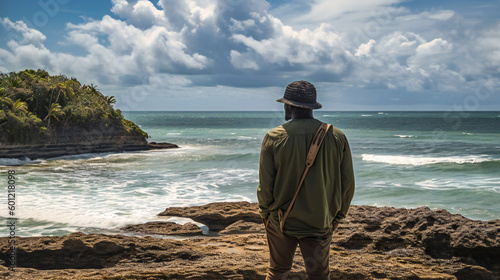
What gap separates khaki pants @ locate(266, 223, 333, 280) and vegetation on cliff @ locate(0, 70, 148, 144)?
27669 mm

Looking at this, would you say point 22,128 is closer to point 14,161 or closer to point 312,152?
point 14,161

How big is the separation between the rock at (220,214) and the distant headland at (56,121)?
21478 millimetres

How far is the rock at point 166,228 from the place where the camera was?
8.07 meters

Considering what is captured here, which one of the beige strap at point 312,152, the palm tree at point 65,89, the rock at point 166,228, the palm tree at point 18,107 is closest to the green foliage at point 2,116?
the palm tree at point 18,107

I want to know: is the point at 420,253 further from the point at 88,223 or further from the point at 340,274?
the point at 88,223

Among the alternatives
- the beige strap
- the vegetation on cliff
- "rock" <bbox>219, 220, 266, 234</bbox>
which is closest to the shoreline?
the vegetation on cliff

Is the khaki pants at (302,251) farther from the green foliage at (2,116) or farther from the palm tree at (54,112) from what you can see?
the palm tree at (54,112)

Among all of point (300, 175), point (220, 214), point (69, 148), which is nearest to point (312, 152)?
point (300, 175)

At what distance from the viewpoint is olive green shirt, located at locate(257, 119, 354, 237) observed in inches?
116

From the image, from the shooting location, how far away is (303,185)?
296 centimetres

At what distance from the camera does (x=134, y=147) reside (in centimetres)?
3525

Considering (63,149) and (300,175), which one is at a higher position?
(300,175)

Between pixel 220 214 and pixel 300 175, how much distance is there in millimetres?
6213

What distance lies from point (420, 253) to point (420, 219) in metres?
0.55
